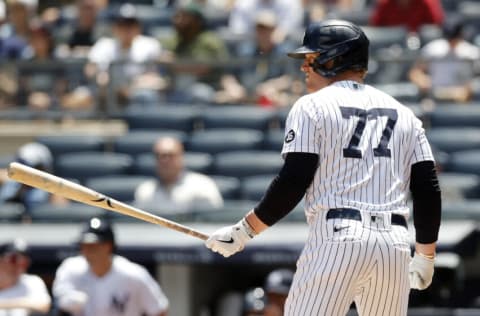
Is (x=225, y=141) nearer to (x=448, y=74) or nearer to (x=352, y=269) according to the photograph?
(x=448, y=74)

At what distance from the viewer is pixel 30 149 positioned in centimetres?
979

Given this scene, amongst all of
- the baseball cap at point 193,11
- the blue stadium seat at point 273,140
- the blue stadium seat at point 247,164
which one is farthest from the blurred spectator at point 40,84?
the blue stadium seat at point 273,140

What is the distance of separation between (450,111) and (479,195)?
93cm

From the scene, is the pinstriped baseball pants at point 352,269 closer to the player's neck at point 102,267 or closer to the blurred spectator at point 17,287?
the player's neck at point 102,267

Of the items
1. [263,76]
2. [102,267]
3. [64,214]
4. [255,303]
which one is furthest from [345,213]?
→ [263,76]

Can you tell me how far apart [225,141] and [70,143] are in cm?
125

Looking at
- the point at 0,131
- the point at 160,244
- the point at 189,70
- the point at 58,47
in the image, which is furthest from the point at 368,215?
the point at 58,47

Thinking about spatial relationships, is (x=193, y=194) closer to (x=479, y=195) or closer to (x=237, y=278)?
(x=237, y=278)

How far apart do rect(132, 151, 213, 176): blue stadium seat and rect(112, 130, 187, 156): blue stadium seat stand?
0.07 meters

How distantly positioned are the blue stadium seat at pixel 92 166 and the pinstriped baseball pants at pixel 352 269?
5.39 metres

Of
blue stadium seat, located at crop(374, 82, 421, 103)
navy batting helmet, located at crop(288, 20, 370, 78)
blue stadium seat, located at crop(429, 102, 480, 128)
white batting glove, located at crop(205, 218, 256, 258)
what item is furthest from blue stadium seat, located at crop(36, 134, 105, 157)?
navy batting helmet, located at crop(288, 20, 370, 78)

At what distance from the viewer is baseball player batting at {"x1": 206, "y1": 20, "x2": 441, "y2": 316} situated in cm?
457

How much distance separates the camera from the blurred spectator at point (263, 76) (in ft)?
33.0

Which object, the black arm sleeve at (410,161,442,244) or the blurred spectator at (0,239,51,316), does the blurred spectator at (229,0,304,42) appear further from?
the black arm sleeve at (410,161,442,244)
